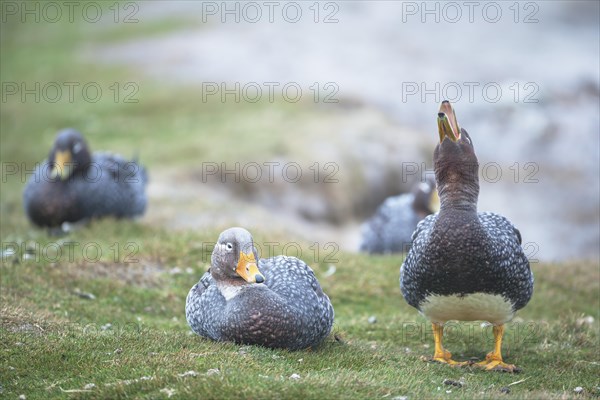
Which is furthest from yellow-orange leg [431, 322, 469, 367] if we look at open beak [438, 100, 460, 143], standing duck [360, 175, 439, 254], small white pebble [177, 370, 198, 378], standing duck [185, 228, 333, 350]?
standing duck [360, 175, 439, 254]

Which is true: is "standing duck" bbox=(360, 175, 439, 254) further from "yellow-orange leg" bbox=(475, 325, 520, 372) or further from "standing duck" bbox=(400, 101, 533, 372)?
"standing duck" bbox=(400, 101, 533, 372)

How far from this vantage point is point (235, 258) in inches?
316

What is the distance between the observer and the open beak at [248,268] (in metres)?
7.79

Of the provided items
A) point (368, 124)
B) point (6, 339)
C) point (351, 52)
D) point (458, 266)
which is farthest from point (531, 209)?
point (6, 339)

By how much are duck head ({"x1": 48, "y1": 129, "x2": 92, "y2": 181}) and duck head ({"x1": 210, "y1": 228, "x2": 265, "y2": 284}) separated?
6.75 metres

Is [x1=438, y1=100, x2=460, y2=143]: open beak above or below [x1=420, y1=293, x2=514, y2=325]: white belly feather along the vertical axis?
above

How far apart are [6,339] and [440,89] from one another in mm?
21168

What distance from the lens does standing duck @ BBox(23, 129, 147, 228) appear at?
1392cm

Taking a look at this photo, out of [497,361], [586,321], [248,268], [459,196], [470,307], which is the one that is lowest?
[497,361]

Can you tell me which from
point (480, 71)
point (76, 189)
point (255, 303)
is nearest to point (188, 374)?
point (255, 303)

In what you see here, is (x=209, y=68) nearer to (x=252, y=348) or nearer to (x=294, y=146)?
(x=294, y=146)

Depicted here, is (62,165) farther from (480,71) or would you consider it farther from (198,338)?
(480,71)

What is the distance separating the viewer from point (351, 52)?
103ft

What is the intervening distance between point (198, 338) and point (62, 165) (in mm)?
6734
